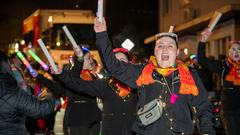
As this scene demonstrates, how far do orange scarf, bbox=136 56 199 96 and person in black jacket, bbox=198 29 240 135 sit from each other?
3776 millimetres

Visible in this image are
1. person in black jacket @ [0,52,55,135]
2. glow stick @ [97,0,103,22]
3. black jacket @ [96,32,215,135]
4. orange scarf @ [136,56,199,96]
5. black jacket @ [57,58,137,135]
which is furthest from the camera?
black jacket @ [57,58,137,135]

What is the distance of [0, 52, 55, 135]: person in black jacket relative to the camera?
4.76m

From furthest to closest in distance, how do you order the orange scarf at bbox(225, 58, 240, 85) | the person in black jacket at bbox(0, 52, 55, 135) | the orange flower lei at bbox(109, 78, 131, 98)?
the orange scarf at bbox(225, 58, 240, 85), the orange flower lei at bbox(109, 78, 131, 98), the person in black jacket at bbox(0, 52, 55, 135)

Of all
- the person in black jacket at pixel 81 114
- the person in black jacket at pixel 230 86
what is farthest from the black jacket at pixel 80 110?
the person in black jacket at pixel 230 86

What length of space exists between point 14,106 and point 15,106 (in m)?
0.01

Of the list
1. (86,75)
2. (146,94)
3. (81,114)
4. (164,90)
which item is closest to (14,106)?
(146,94)

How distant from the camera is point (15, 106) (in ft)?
15.6

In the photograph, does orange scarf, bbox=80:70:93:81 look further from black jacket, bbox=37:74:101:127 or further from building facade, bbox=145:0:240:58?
building facade, bbox=145:0:240:58

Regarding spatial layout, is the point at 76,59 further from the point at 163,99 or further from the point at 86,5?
the point at 86,5

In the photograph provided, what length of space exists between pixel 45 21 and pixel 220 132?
1273cm

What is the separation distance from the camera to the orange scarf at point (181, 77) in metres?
5.23

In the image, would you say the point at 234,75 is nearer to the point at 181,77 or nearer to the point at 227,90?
the point at 227,90

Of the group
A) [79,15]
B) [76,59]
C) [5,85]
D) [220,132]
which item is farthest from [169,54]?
[79,15]

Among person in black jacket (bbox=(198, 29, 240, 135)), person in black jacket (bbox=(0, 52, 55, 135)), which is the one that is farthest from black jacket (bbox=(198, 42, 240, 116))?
person in black jacket (bbox=(0, 52, 55, 135))
